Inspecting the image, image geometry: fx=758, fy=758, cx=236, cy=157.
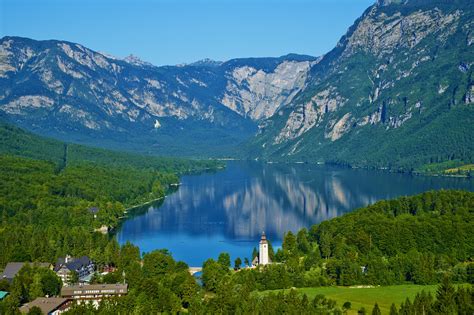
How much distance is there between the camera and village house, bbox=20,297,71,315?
62484 mm

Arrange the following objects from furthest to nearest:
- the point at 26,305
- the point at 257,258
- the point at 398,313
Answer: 1. the point at 257,258
2. the point at 26,305
3. the point at 398,313

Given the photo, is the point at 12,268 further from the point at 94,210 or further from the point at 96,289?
the point at 94,210

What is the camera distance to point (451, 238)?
83688mm

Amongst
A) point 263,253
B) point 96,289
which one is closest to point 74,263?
point 96,289

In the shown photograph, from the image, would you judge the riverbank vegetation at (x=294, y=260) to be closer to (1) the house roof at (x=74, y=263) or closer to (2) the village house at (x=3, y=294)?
(2) the village house at (x=3, y=294)

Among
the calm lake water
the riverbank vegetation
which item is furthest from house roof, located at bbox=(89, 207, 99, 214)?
the calm lake water

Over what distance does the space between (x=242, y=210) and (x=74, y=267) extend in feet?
216

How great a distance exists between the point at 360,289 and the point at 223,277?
43.1ft

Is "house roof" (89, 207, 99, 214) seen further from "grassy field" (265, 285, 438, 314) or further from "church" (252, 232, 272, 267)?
"grassy field" (265, 285, 438, 314)

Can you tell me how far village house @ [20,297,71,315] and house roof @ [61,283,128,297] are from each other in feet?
5.69

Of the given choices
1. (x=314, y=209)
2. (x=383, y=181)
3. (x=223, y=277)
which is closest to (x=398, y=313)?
(x=223, y=277)

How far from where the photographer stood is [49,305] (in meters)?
63.4

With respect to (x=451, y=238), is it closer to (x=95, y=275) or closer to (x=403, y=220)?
(x=403, y=220)

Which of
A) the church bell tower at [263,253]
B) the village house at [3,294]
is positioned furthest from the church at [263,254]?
the village house at [3,294]
